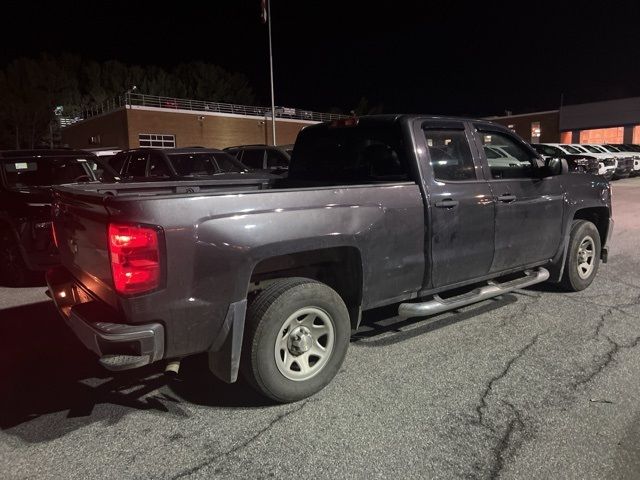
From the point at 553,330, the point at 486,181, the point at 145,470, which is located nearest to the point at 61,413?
the point at 145,470

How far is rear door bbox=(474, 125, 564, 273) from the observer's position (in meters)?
4.79

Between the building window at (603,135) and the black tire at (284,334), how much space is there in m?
56.1

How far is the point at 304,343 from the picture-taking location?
358cm

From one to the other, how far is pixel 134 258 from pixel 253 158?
38.0ft

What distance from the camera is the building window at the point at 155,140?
40.0m

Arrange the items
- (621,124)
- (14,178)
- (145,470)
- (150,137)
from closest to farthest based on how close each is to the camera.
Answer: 1. (145,470)
2. (14,178)
3. (150,137)
4. (621,124)

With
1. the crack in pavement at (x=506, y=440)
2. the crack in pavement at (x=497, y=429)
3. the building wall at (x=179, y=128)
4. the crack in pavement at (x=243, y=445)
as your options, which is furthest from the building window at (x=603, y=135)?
the crack in pavement at (x=243, y=445)

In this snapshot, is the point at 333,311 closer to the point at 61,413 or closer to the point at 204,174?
the point at 61,413

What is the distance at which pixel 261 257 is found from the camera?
10.6 feet

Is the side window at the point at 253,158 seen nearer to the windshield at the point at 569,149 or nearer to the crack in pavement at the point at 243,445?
the crack in pavement at the point at 243,445

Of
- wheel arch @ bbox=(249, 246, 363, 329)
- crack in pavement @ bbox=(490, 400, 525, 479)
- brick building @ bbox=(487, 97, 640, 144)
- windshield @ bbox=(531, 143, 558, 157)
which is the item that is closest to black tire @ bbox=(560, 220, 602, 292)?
crack in pavement @ bbox=(490, 400, 525, 479)

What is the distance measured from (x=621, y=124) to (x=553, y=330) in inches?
2132

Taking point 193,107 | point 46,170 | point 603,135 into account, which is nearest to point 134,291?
point 46,170

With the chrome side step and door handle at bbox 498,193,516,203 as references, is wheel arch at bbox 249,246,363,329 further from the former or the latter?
door handle at bbox 498,193,516,203
